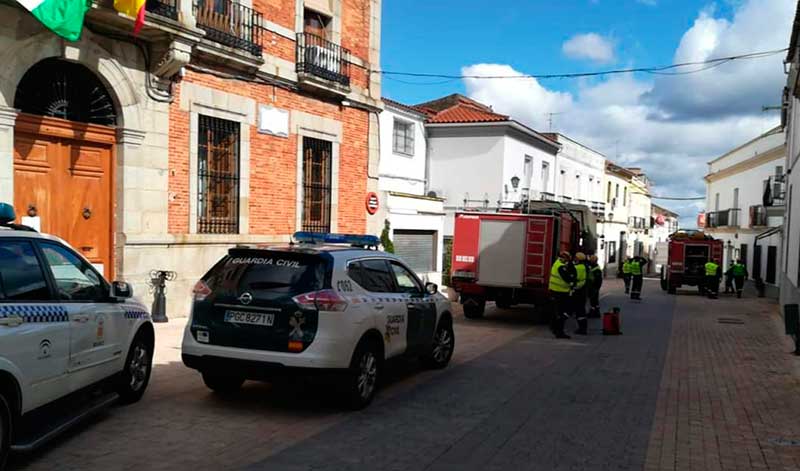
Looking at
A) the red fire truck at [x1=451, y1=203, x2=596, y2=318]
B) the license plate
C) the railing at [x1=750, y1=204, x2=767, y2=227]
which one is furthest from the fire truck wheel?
the railing at [x1=750, y1=204, x2=767, y2=227]

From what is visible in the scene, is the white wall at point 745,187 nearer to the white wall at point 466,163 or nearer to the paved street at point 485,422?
the white wall at point 466,163

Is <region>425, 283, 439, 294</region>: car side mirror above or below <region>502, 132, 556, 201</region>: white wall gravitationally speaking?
below

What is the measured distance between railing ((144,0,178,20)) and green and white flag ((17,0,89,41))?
4.85 ft

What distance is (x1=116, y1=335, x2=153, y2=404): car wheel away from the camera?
21.0ft

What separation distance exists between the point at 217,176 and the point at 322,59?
4.42 m

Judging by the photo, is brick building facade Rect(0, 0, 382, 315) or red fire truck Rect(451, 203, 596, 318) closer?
brick building facade Rect(0, 0, 382, 315)

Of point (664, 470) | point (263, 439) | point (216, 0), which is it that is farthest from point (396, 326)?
point (216, 0)

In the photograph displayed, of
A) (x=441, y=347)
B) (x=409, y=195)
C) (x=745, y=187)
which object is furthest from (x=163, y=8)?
(x=745, y=187)

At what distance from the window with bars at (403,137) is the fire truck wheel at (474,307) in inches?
403

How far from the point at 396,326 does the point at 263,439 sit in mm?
2268

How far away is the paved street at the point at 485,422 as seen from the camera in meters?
5.30

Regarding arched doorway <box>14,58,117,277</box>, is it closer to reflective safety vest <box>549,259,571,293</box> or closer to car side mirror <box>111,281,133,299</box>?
car side mirror <box>111,281,133,299</box>

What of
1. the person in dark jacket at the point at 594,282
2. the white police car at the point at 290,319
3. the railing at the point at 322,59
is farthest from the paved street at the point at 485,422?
the railing at the point at 322,59

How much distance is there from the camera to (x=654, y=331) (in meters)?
14.7
